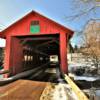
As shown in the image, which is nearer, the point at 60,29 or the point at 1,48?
the point at 60,29

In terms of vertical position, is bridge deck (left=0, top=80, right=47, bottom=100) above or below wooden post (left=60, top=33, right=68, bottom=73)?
below

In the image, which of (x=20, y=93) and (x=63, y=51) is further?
(x=63, y=51)

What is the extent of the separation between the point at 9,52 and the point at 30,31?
7.99ft

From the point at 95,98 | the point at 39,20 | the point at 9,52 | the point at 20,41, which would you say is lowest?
the point at 95,98

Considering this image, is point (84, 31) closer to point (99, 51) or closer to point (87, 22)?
point (87, 22)

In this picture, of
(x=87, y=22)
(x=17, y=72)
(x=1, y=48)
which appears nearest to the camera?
(x=87, y=22)

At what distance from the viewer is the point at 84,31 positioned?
12.5 m

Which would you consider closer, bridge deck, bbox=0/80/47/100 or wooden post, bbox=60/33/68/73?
bridge deck, bbox=0/80/47/100

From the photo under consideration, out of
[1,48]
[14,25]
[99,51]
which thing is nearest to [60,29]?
[14,25]

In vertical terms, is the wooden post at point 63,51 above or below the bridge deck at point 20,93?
A: above

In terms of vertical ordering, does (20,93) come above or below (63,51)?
below

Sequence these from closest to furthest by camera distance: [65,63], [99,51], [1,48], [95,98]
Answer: [95,98] → [65,63] → [99,51] → [1,48]

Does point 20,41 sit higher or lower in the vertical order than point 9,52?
higher

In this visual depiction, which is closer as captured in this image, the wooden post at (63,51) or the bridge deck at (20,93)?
the bridge deck at (20,93)
